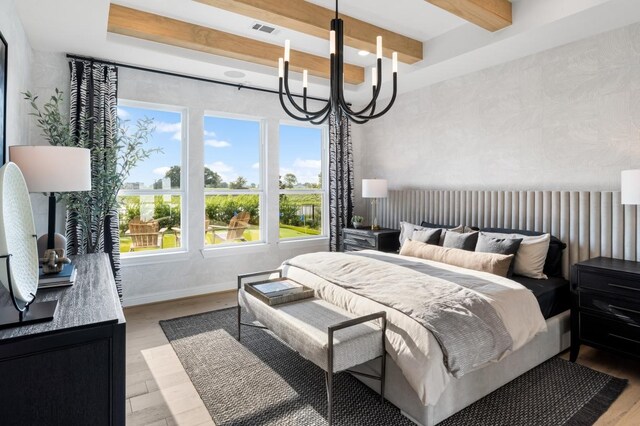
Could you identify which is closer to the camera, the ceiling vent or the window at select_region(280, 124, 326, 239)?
the ceiling vent

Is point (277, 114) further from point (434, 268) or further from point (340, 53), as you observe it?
point (434, 268)

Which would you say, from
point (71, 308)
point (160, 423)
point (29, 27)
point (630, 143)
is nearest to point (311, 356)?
point (160, 423)

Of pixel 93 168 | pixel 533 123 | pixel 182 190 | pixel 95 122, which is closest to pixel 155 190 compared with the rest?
pixel 182 190

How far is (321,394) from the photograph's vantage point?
235cm

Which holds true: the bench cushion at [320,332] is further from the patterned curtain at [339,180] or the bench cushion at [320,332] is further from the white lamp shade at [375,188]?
the patterned curtain at [339,180]

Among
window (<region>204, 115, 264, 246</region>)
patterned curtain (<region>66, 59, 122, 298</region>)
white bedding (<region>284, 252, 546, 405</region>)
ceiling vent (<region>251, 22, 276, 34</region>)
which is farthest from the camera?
window (<region>204, 115, 264, 246</region>)

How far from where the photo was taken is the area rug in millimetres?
2098

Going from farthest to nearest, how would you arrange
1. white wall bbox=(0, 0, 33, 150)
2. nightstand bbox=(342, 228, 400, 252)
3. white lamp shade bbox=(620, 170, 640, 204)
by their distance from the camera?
nightstand bbox=(342, 228, 400, 252) → white lamp shade bbox=(620, 170, 640, 204) → white wall bbox=(0, 0, 33, 150)

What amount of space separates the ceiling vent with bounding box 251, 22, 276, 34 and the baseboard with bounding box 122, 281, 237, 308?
9.86ft

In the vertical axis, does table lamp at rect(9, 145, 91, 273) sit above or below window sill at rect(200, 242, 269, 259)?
above

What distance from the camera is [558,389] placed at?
7.81ft

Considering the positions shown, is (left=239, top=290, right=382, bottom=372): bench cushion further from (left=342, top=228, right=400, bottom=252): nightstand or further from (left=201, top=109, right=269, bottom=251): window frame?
(left=201, top=109, right=269, bottom=251): window frame

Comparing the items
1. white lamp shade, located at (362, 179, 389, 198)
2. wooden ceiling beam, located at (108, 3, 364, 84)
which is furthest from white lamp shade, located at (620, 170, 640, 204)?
wooden ceiling beam, located at (108, 3, 364, 84)

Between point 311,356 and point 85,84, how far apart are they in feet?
11.4
